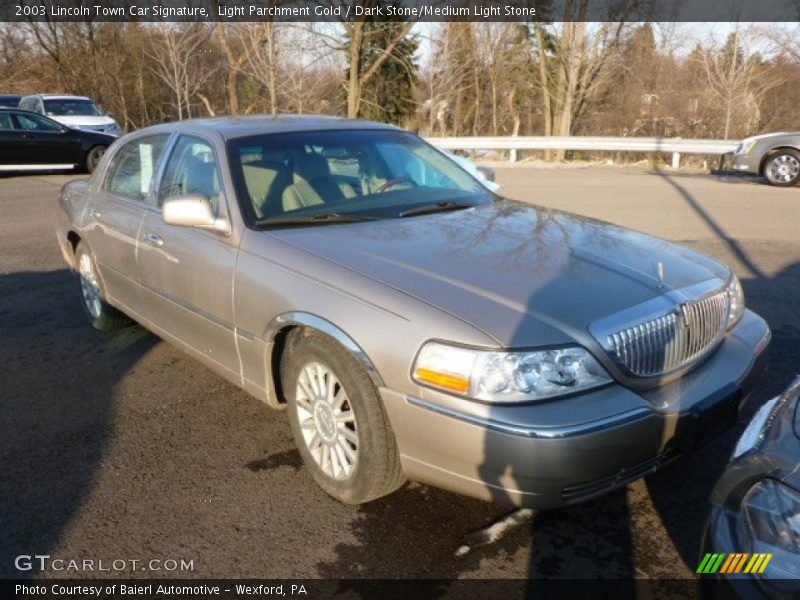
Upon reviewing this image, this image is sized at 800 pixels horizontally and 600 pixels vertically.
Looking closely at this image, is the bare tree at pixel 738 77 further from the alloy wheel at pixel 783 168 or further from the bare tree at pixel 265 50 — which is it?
the bare tree at pixel 265 50

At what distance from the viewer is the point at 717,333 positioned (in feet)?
10.1

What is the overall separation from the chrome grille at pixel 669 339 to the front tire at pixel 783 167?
12.0m

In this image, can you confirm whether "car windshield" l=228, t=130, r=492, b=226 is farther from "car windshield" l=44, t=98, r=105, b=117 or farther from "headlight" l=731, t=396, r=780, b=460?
"car windshield" l=44, t=98, r=105, b=117

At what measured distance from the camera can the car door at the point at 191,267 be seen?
3445 mm

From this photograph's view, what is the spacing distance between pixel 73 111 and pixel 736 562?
72.8 ft

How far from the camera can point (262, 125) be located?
13.4 ft

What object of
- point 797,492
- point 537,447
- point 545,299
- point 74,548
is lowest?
point 74,548

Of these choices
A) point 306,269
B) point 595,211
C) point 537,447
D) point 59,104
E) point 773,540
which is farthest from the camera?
point 59,104

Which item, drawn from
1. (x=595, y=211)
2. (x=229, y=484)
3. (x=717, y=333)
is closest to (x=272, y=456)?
(x=229, y=484)

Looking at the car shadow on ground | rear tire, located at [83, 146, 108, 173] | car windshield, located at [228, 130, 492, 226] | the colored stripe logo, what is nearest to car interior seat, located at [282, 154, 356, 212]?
car windshield, located at [228, 130, 492, 226]

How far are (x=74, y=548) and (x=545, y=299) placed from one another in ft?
6.99

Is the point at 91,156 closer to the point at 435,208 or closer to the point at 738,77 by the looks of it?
the point at 435,208

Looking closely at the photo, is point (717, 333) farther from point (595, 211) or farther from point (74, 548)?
point (595, 211)

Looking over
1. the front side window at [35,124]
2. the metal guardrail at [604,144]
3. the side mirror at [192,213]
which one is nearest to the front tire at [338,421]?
the side mirror at [192,213]
